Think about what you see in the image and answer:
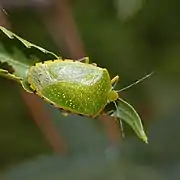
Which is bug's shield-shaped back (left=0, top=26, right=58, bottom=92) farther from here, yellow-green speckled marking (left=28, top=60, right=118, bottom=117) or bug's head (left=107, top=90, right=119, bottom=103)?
bug's head (left=107, top=90, right=119, bottom=103)

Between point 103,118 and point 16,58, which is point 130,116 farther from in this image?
point 103,118

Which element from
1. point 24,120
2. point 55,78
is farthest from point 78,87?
point 24,120

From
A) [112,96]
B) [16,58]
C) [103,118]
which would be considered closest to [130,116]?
[112,96]

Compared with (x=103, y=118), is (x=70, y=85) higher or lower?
higher

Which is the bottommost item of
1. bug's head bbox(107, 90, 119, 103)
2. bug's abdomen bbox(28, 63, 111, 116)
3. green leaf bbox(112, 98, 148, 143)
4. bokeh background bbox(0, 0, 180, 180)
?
bokeh background bbox(0, 0, 180, 180)

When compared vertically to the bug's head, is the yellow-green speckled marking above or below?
above

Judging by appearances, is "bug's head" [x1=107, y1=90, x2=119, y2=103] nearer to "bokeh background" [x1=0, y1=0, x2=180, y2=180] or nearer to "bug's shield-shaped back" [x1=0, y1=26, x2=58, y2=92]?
"bug's shield-shaped back" [x1=0, y1=26, x2=58, y2=92]

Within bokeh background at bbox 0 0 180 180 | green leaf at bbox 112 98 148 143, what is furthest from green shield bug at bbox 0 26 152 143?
bokeh background at bbox 0 0 180 180

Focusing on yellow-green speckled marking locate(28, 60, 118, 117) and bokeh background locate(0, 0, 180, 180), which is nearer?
yellow-green speckled marking locate(28, 60, 118, 117)
